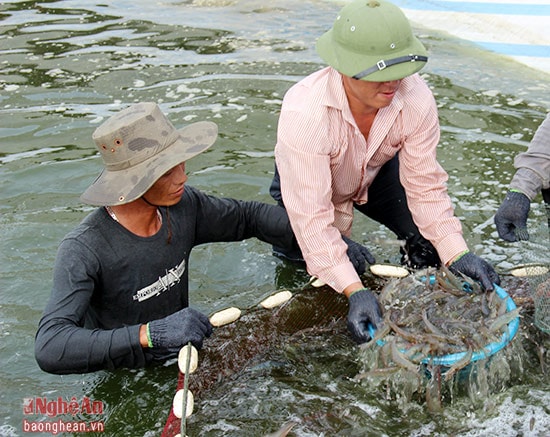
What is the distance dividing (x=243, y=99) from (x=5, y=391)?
192 inches

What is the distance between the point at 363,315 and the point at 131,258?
119 centimetres

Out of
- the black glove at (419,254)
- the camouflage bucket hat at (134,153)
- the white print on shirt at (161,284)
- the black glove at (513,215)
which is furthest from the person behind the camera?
the black glove at (419,254)

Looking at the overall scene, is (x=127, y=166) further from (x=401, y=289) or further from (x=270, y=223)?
(x=401, y=289)

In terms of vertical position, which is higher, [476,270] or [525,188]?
[525,188]

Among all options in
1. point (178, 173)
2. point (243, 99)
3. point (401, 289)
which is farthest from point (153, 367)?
point (243, 99)

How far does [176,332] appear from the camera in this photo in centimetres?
322

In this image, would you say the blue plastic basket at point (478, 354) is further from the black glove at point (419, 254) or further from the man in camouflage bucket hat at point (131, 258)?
the black glove at point (419, 254)

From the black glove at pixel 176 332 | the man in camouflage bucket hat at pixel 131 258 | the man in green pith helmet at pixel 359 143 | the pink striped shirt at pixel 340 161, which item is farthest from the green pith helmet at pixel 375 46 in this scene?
the black glove at pixel 176 332

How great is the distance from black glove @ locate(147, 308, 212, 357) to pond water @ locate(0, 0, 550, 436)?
39 centimetres

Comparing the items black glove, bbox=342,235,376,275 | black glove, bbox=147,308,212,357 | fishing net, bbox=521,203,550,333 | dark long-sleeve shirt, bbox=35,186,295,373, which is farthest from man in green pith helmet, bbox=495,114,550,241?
black glove, bbox=147,308,212,357

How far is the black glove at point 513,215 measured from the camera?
13.6 ft

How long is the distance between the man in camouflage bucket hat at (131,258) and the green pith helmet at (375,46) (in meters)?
0.80

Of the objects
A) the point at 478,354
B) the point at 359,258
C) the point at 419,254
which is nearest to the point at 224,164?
the point at 419,254

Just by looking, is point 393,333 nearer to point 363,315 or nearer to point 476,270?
point 363,315
